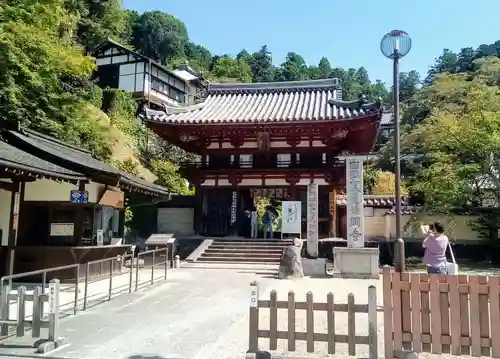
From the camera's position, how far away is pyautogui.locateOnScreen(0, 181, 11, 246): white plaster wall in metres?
10.7

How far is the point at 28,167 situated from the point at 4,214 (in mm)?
2943

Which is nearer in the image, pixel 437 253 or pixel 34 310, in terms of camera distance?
pixel 34 310

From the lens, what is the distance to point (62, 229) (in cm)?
1198

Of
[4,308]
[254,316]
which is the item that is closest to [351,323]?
[254,316]

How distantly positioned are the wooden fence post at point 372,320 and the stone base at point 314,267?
9334 mm

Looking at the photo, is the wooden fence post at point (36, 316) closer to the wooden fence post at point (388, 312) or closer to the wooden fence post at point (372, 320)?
the wooden fence post at point (372, 320)

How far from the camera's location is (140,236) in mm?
21875

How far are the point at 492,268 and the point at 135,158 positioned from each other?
22.6 metres

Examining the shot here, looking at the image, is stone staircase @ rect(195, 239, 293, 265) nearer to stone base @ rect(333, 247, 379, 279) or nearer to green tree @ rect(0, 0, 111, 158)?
stone base @ rect(333, 247, 379, 279)

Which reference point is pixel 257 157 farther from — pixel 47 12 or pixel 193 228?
pixel 47 12

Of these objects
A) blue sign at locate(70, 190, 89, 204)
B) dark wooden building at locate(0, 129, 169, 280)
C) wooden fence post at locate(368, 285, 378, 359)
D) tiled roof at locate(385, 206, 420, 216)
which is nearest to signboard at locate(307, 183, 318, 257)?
dark wooden building at locate(0, 129, 169, 280)

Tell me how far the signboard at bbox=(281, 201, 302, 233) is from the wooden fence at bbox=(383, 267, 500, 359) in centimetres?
1109

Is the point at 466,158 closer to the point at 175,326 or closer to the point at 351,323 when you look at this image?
the point at 351,323

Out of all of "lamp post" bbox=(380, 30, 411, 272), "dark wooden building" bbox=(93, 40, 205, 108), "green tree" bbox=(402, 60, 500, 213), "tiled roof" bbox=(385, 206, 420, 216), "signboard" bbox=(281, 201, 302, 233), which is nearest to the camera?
"lamp post" bbox=(380, 30, 411, 272)
